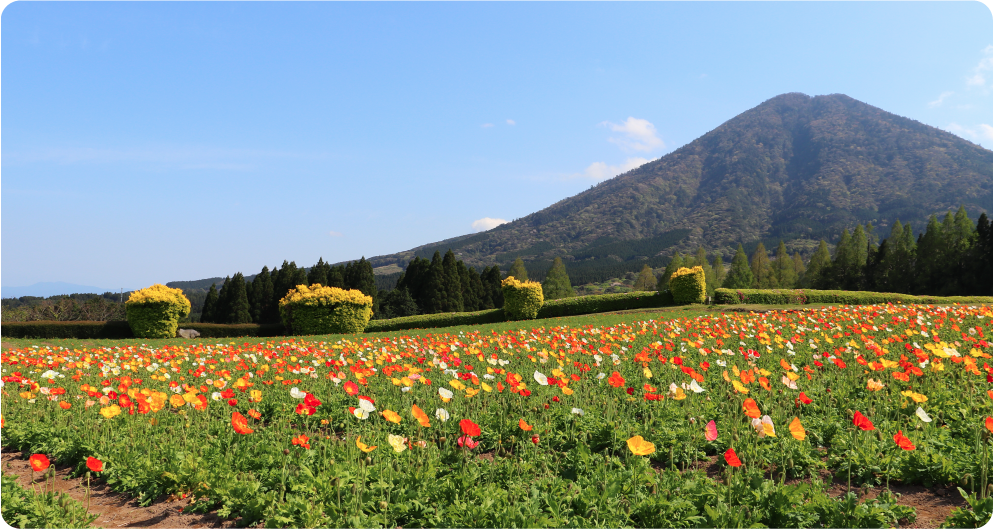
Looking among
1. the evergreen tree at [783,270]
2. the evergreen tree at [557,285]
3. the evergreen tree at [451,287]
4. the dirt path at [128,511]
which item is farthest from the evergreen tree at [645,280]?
the dirt path at [128,511]

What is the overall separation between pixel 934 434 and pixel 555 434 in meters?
3.11

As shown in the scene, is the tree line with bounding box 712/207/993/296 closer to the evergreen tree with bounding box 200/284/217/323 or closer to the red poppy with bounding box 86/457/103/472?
the red poppy with bounding box 86/457/103/472

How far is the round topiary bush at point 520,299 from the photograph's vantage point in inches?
1152

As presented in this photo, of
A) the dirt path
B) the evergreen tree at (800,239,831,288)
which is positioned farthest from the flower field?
the evergreen tree at (800,239,831,288)

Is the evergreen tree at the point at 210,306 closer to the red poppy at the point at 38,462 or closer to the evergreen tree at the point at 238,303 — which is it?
the evergreen tree at the point at 238,303

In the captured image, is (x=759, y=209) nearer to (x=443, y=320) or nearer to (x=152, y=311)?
(x=443, y=320)

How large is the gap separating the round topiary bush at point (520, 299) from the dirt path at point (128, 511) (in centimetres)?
2552

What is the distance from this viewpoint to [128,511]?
11.7 ft

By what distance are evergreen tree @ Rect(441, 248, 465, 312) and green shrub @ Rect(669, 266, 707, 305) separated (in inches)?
699

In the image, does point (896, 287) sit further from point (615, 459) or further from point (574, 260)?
point (574, 260)

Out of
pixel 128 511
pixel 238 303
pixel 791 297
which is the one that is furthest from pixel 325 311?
pixel 791 297

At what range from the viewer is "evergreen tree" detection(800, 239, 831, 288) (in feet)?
163

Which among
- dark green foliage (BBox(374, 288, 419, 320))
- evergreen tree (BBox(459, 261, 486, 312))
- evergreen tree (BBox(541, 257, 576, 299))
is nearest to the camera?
dark green foliage (BBox(374, 288, 419, 320))

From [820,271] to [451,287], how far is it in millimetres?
38770
